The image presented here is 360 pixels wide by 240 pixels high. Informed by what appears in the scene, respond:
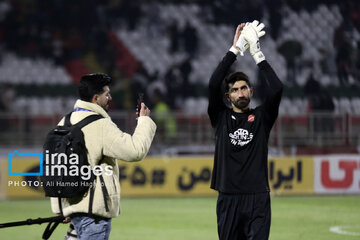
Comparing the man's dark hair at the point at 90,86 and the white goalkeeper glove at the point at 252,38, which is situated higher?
the white goalkeeper glove at the point at 252,38

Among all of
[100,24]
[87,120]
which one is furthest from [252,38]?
[100,24]


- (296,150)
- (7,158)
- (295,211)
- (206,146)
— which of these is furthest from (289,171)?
(7,158)

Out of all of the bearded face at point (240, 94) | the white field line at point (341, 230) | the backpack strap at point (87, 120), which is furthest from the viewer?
the white field line at point (341, 230)

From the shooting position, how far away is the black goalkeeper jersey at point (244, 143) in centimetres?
509

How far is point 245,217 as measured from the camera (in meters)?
5.05

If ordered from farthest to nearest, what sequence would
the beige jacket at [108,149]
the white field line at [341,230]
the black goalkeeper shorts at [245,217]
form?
the white field line at [341,230] < the black goalkeeper shorts at [245,217] < the beige jacket at [108,149]

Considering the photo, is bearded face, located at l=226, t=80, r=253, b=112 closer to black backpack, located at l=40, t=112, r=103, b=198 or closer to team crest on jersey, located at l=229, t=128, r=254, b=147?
team crest on jersey, located at l=229, t=128, r=254, b=147

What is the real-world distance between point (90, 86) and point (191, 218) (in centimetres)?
699

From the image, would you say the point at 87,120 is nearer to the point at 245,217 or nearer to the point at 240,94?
the point at 240,94

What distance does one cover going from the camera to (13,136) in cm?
1551

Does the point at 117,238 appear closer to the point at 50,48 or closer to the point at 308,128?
the point at 308,128

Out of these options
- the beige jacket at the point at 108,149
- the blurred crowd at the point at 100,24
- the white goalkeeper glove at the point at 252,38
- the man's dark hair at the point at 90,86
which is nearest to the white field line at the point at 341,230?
the white goalkeeper glove at the point at 252,38

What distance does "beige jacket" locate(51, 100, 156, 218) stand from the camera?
14.3 feet

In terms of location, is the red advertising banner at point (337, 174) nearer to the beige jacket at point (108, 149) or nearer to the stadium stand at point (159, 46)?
the stadium stand at point (159, 46)
